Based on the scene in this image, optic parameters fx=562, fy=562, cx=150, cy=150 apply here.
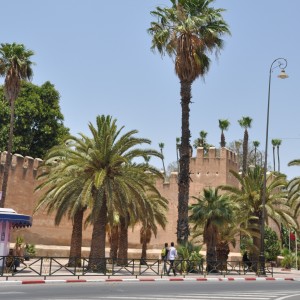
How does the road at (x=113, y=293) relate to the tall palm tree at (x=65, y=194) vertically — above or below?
below

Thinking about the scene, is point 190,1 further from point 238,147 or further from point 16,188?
point 238,147

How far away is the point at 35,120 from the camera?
180 feet

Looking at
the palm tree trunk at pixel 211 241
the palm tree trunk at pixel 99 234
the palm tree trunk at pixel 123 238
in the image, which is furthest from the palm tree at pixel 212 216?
the palm tree trunk at pixel 99 234

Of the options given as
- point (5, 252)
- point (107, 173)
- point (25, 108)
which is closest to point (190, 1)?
point (107, 173)

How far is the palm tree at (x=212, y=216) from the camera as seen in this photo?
30.9 m

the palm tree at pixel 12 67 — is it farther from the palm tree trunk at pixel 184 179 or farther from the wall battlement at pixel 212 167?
the wall battlement at pixel 212 167

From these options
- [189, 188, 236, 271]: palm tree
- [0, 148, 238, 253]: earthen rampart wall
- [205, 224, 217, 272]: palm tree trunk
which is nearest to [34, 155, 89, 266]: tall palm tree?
[189, 188, 236, 271]: palm tree

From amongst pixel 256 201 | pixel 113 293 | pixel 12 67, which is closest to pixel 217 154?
pixel 256 201

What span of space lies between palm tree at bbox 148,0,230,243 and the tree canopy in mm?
22432

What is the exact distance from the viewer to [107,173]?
27062 millimetres

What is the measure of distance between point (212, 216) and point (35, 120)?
1125 inches

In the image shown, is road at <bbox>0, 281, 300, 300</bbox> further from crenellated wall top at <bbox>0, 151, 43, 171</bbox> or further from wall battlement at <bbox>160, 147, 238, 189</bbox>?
wall battlement at <bbox>160, 147, 238, 189</bbox>

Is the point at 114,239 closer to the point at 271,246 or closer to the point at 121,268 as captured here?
the point at 121,268

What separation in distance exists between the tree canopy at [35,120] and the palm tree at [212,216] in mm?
23303
